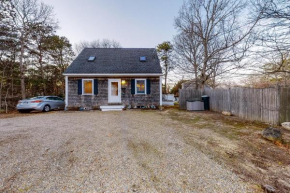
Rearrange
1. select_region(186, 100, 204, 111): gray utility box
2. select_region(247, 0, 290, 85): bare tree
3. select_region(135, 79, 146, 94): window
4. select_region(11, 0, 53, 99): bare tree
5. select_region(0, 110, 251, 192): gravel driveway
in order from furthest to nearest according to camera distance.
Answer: select_region(11, 0, 53, 99): bare tree < select_region(135, 79, 146, 94): window < select_region(186, 100, 204, 111): gray utility box < select_region(247, 0, 290, 85): bare tree < select_region(0, 110, 251, 192): gravel driveway

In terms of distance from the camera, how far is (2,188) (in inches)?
67.8

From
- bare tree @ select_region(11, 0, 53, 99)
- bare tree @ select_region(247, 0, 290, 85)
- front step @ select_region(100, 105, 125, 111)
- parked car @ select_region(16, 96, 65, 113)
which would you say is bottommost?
front step @ select_region(100, 105, 125, 111)

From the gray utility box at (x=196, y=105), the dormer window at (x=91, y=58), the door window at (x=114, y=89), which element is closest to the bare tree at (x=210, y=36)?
the gray utility box at (x=196, y=105)

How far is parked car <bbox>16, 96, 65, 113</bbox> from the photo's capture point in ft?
27.2

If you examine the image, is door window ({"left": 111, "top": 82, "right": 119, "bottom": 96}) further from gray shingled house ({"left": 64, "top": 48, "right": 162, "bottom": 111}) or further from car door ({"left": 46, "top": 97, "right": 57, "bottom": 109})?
car door ({"left": 46, "top": 97, "right": 57, "bottom": 109})

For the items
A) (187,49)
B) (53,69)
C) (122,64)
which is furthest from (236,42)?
(53,69)

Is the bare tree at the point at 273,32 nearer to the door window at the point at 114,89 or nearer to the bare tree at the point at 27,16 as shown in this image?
the door window at the point at 114,89

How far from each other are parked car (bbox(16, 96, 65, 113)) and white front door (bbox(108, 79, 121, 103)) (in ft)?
13.7

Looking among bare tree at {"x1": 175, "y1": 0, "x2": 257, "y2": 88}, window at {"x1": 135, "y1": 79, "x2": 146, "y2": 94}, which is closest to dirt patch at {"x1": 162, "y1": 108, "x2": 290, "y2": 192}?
window at {"x1": 135, "y1": 79, "x2": 146, "y2": 94}

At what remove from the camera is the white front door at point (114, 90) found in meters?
9.57

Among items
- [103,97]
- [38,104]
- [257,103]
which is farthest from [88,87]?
[257,103]

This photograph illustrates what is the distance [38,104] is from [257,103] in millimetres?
12307

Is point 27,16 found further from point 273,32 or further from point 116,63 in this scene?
point 273,32

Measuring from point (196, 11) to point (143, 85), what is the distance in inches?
288
